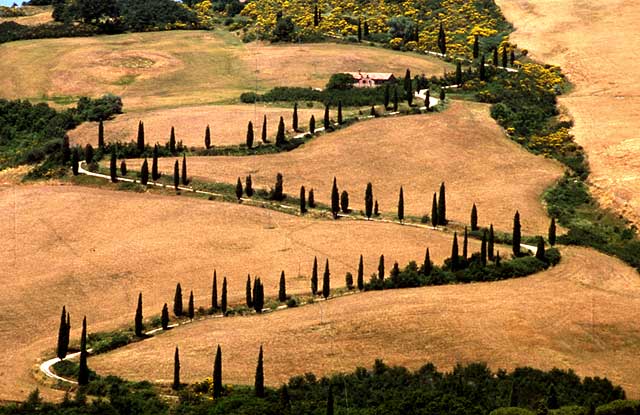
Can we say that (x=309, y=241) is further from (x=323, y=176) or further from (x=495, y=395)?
(x=495, y=395)

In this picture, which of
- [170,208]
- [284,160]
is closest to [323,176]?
[284,160]

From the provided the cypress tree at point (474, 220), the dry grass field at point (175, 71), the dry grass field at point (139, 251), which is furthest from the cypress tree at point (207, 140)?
the cypress tree at point (474, 220)

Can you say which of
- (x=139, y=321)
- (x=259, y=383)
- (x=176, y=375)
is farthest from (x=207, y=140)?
(x=259, y=383)

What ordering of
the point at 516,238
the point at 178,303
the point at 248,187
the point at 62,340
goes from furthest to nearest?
the point at 248,187 → the point at 516,238 → the point at 178,303 → the point at 62,340

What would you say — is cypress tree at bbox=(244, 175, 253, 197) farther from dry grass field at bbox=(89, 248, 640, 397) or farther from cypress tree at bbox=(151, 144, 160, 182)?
dry grass field at bbox=(89, 248, 640, 397)

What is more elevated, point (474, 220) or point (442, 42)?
point (442, 42)

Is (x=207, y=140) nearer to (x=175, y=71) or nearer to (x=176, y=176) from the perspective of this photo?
(x=176, y=176)

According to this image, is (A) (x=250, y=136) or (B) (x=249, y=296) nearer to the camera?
(B) (x=249, y=296)
